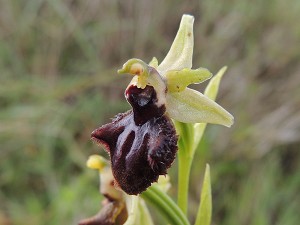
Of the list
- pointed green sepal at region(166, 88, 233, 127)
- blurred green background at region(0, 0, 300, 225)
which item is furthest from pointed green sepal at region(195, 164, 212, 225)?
blurred green background at region(0, 0, 300, 225)

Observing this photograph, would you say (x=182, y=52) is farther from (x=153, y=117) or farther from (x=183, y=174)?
(x=183, y=174)

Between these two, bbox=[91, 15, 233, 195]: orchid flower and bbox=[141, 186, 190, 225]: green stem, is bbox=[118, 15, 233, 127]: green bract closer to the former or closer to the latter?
bbox=[91, 15, 233, 195]: orchid flower

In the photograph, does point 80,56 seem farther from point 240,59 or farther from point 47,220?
point 47,220

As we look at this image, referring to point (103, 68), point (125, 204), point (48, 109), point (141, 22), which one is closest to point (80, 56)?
point (103, 68)

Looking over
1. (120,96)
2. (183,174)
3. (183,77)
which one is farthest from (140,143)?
(120,96)

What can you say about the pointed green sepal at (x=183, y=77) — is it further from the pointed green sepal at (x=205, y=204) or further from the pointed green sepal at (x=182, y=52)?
the pointed green sepal at (x=205, y=204)

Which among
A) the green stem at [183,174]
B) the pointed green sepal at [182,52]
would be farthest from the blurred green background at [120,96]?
the pointed green sepal at [182,52]
